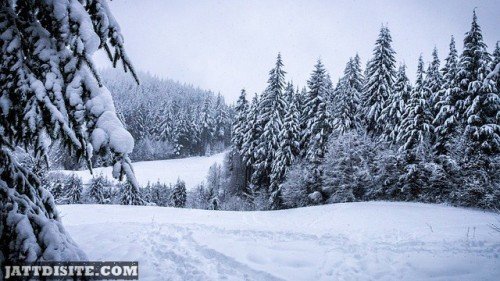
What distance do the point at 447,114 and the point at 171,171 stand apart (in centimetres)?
5167

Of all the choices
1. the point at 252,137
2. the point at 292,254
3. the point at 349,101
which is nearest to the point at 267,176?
the point at 252,137

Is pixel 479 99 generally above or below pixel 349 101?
below

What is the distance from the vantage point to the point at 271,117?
4109cm

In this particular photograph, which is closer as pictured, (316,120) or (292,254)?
(292,254)

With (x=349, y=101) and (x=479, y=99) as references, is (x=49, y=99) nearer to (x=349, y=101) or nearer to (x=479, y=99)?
(x=479, y=99)

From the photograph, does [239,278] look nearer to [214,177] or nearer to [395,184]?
[395,184]

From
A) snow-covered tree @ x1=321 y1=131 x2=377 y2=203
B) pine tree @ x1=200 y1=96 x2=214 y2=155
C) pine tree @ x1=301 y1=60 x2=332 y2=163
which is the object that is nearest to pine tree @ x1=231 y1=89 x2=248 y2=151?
pine tree @ x1=301 y1=60 x2=332 y2=163

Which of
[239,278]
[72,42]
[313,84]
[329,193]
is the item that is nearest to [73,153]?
[72,42]

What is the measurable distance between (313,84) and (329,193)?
44.3ft

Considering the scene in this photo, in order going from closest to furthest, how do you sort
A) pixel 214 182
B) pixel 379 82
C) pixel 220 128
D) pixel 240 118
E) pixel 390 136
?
pixel 390 136
pixel 379 82
pixel 240 118
pixel 214 182
pixel 220 128

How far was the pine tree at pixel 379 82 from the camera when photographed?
3488cm

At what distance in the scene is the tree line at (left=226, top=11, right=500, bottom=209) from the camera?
23.8 meters

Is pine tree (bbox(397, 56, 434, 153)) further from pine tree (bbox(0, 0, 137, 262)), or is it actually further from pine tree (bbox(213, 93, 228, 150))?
pine tree (bbox(213, 93, 228, 150))

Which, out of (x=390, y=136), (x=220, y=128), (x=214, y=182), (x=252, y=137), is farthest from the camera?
(x=220, y=128)
